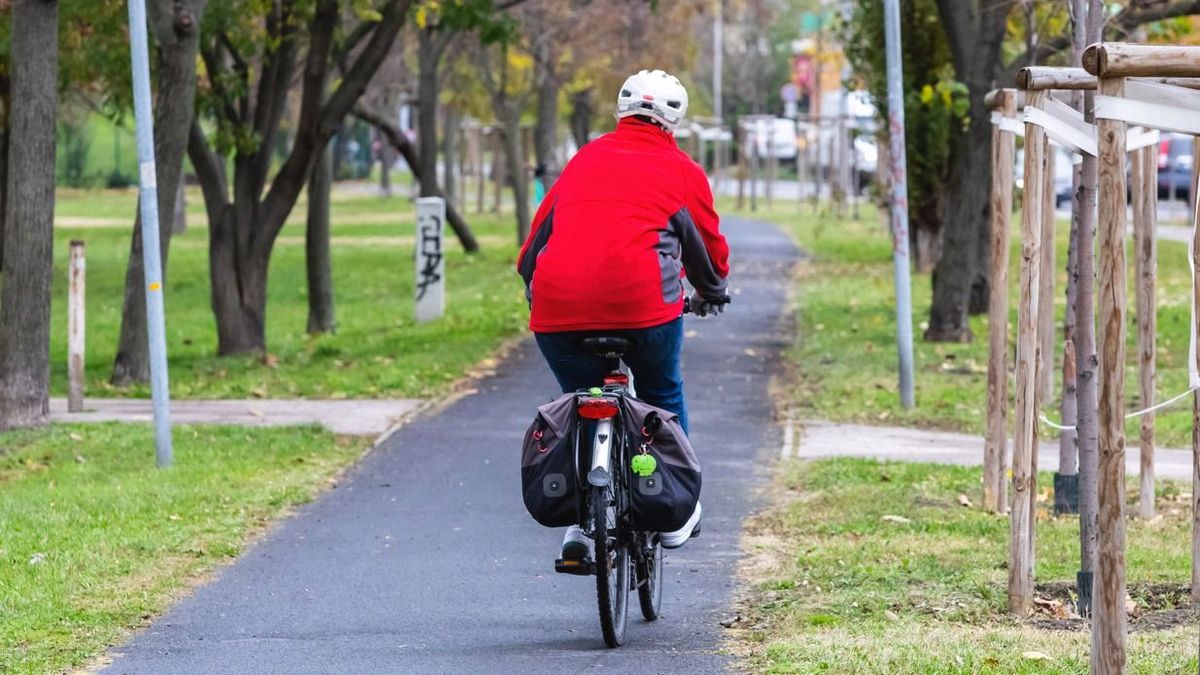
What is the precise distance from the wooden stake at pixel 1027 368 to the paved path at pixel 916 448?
3780 millimetres

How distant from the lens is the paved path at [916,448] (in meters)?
11.5

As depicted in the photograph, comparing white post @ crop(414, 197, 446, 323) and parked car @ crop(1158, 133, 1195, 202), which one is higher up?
parked car @ crop(1158, 133, 1195, 202)

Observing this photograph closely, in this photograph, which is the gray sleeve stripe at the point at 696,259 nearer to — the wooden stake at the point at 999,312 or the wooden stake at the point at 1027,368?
the wooden stake at the point at 1027,368

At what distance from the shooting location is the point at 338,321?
889 inches

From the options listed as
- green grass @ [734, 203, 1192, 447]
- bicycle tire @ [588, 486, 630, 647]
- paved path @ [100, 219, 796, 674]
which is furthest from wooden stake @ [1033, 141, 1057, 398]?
green grass @ [734, 203, 1192, 447]

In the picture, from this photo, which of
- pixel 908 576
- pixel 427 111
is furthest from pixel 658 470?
pixel 427 111

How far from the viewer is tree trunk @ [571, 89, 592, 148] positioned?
45062mm

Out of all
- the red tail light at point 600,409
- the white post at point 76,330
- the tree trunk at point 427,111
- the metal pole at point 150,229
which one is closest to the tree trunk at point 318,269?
the tree trunk at point 427,111

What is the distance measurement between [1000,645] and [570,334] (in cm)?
174

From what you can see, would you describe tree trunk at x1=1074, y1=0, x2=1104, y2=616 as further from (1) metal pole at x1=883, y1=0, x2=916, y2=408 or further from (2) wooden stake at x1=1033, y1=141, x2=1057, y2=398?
(1) metal pole at x1=883, y1=0, x2=916, y2=408

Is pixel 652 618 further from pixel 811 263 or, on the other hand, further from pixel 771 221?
pixel 771 221

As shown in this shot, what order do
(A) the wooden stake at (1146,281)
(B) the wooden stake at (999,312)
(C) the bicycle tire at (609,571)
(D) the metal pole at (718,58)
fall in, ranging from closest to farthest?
(C) the bicycle tire at (609,571) < (B) the wooden stake at (999,312) < (A) the wooden stake at (1146,281) < (D) the metal pole at (718,58)

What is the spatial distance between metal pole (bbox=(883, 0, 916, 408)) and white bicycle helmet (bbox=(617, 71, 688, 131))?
6.65 m

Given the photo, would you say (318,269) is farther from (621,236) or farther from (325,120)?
(621,236)
